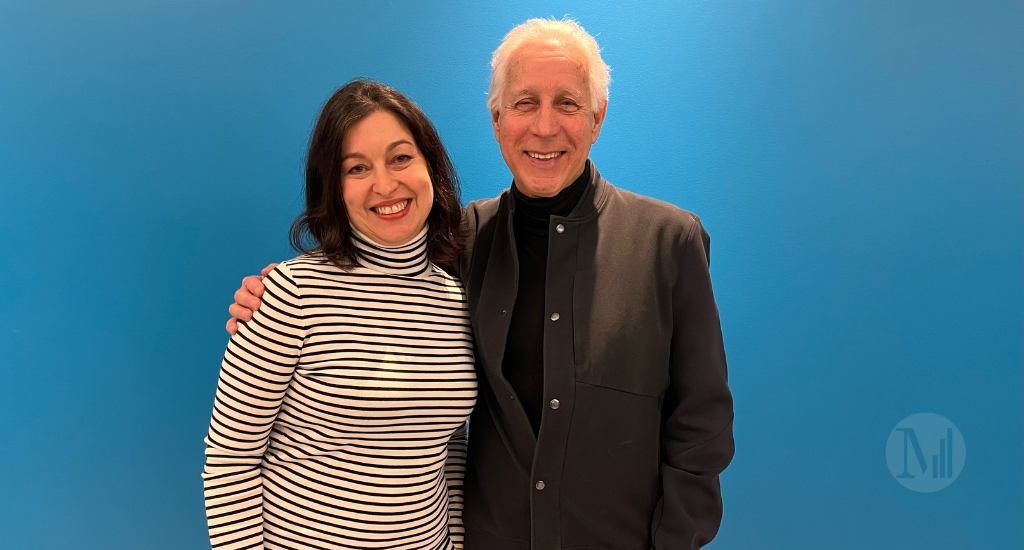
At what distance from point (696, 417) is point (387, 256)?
28.6 inches

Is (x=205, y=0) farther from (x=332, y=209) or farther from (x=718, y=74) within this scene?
(x=718, y=74)

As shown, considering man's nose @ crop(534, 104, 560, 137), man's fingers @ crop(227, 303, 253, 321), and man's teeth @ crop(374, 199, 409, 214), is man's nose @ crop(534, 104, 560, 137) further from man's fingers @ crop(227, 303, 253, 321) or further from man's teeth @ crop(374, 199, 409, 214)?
A: man's fingers @ crop(227, 303, 253, 321)

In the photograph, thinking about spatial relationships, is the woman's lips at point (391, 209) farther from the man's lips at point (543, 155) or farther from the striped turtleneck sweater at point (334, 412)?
the man's lips at point (543, 155)

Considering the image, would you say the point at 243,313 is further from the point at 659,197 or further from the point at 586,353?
the point at 659,197

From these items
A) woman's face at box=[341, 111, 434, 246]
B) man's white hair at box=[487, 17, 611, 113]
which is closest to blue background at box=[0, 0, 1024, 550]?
man's white hair at box=[487, 17, 611, 113]

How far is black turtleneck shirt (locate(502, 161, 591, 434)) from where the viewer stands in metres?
1.48

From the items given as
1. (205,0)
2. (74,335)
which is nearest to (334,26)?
(205,0)

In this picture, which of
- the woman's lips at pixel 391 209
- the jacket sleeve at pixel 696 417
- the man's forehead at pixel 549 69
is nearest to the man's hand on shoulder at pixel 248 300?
the woman's lips at pixel 391 209

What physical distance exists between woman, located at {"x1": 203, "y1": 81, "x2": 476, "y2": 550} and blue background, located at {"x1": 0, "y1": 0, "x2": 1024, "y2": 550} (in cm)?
61

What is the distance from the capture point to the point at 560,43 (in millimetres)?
1458

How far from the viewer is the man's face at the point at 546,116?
145cm

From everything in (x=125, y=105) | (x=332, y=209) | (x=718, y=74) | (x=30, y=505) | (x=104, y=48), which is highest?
(x=718, y=74)

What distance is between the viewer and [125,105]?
6.02 ft

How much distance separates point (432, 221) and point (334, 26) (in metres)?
0.73
